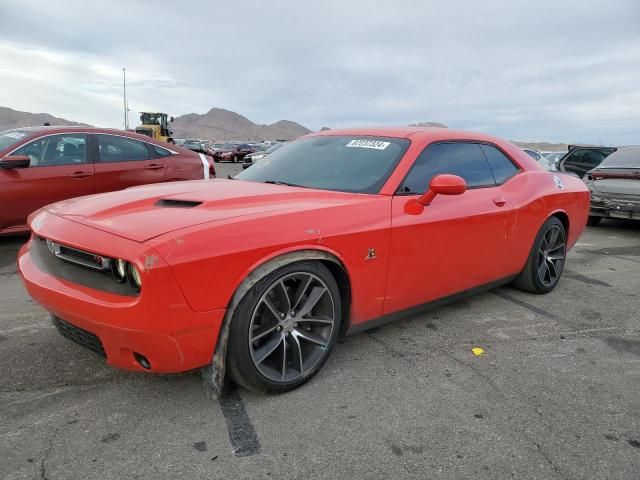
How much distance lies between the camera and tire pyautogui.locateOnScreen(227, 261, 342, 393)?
2.41 meters

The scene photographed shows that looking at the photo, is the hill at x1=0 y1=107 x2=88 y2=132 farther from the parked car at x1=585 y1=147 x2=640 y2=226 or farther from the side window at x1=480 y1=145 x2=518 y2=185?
the side window at x1=480 y1=145 x2=518 y2=185

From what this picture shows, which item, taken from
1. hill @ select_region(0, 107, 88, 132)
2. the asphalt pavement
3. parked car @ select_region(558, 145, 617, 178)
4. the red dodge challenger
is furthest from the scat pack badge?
hill @ select_region(0, 107, 88, 132)

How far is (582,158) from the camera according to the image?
12.6m

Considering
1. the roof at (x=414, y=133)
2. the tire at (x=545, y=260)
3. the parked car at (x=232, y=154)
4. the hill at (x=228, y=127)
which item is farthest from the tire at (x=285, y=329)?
the hill at (x=228, y=127)

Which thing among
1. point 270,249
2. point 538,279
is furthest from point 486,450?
point 538,279

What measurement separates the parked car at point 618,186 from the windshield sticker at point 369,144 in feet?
20.5

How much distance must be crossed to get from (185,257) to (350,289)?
103 cm

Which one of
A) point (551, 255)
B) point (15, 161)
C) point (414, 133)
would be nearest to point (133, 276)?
point (414, 133)

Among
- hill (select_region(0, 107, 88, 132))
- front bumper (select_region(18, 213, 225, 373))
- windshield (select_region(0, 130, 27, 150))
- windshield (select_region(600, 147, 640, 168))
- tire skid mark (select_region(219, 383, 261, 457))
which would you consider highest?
hill (select_region(0, 107, 88, 132))

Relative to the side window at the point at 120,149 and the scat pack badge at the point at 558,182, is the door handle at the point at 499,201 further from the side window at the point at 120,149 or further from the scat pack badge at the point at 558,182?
the side window at the point at 120,149

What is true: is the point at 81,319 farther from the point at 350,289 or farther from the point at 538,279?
the point at 538,279

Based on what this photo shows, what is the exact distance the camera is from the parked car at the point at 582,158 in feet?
40.5

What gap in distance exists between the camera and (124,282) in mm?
2254

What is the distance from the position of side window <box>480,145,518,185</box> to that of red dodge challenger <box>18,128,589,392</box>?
0.11 feet
